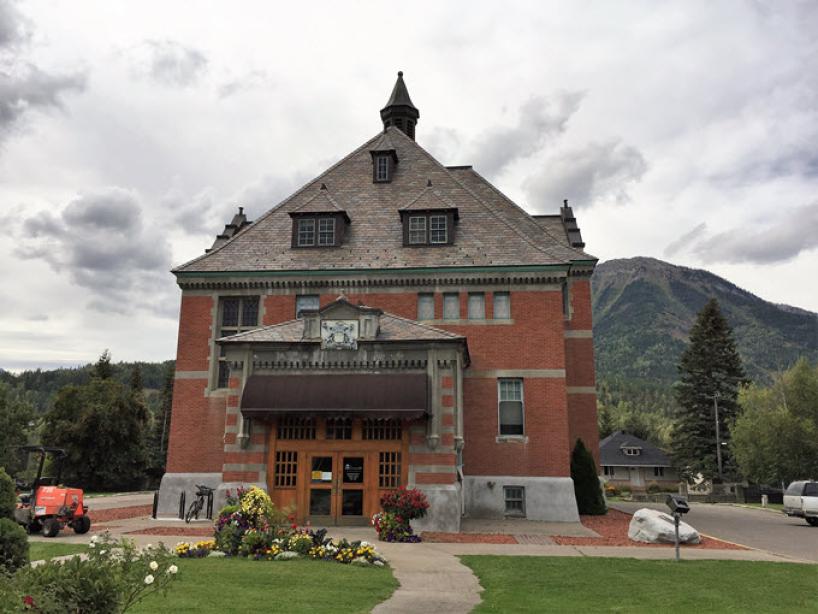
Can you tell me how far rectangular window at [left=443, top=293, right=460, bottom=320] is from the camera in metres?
28.6

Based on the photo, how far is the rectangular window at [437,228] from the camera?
97.3 feet

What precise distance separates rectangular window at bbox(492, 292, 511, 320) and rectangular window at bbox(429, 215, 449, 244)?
3747 millimetres

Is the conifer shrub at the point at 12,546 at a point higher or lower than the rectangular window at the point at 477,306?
lower

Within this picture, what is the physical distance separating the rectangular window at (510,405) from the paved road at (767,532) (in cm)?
820

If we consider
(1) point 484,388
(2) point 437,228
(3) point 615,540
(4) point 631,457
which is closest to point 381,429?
(1) point 484,388

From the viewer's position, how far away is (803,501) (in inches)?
1152

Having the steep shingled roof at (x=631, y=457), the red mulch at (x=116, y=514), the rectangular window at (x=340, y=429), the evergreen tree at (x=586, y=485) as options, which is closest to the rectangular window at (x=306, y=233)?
the rectangular window at (x=340, y=429)

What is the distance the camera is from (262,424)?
2323 cm

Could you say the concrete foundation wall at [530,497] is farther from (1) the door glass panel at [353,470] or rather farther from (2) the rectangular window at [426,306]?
(2) the rectangular window at [426,306]

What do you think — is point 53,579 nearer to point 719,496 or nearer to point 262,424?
point 262,424

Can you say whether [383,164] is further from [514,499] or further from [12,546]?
[12,546]

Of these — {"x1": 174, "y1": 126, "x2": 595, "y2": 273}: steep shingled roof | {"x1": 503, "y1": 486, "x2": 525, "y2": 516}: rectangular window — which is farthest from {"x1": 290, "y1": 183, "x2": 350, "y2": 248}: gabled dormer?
{"x1": 503, "y1": 486, "x2": 525, "y2": 516}: rectangular window

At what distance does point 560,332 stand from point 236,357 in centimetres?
1352

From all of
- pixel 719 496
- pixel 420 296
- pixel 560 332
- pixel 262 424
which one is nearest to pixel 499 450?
pixel 560 332
